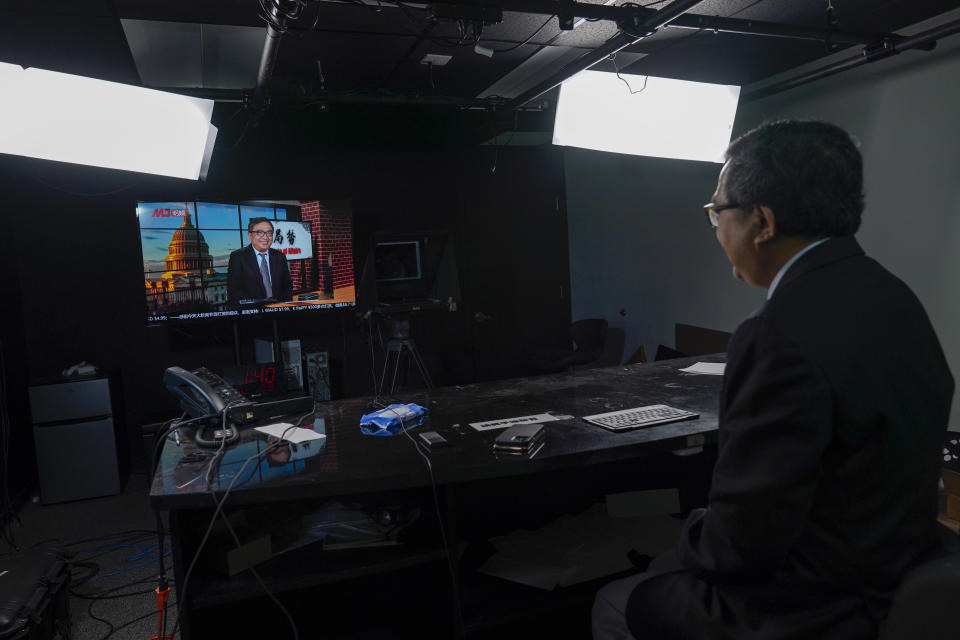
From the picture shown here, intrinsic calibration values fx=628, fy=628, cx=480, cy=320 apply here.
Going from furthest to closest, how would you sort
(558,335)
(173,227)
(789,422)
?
(558,335), (173,227), (789,422)

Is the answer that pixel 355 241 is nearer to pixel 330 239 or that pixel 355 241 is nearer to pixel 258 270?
pixel 330 239

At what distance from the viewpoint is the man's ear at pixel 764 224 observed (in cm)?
115

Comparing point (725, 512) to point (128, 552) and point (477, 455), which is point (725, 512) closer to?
point (477, 455)

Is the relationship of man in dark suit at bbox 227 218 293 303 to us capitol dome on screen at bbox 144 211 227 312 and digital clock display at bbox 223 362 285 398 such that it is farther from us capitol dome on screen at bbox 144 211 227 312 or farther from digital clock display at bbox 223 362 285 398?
digital clock display at bbox 223 362 285 398

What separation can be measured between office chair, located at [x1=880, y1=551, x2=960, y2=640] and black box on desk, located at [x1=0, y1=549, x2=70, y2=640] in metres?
2.20

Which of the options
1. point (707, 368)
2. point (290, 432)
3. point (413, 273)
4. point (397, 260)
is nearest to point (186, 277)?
point (397, 260)

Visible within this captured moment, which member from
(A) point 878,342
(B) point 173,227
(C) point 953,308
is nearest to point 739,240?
(A) point 878,342

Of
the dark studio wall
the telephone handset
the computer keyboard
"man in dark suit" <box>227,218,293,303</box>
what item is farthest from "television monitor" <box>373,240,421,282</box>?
the computer keyboard

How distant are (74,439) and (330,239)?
208cm

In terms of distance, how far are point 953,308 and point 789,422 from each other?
10.7 feet

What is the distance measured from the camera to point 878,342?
100cm

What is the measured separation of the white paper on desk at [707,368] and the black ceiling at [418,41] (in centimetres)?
147

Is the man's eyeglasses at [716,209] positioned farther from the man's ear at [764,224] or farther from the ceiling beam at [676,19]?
the ceiling beam at [676,19]

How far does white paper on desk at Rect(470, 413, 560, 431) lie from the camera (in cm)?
183
